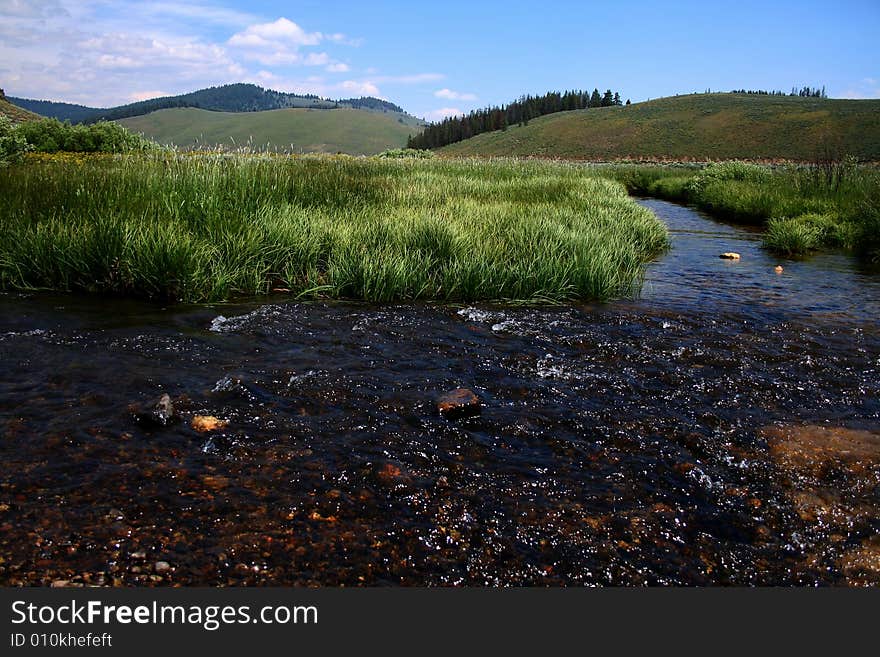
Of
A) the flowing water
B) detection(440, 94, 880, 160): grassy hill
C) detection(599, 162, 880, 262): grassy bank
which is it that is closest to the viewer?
the flowing water

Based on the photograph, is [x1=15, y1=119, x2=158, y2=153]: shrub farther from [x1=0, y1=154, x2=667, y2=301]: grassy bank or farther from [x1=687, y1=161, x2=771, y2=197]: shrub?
[x1=687, y1=161, x2=771, y2=197]: shrub

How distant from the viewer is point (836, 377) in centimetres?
510

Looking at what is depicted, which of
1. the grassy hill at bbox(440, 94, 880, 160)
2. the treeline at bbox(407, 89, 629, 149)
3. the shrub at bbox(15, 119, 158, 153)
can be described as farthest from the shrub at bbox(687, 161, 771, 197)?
the treeline at bbox(407, 89, 629, 149)

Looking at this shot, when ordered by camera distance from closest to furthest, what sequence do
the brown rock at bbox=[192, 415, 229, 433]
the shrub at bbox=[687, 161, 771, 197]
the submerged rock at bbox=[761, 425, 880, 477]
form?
the submerged rock at bbox=[761, 425, 880, 477] → the brown rock at bbox=[192, 415, 229, 433] → the shrub at bbox=[687, 161, 771, 197]

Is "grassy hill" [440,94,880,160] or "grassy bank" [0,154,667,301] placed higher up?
"grassy hill" [440,94,880,160]

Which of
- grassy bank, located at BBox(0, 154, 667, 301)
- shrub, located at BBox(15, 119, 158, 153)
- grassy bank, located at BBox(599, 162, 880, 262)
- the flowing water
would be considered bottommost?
the flowing water

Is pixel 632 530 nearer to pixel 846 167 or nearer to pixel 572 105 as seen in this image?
pixel 846 167

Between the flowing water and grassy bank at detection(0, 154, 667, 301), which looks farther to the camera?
grassy bank at detection(0, 154, 667, 301)

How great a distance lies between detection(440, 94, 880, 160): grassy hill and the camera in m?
93.8

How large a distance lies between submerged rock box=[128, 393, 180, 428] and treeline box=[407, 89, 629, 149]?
157111 mm

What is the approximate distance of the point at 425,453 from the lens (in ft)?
11.6

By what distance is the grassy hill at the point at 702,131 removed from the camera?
93750 mm

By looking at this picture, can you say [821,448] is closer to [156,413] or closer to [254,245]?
[156,413]

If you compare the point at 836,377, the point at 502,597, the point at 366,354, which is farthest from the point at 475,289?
the point at 502,597
